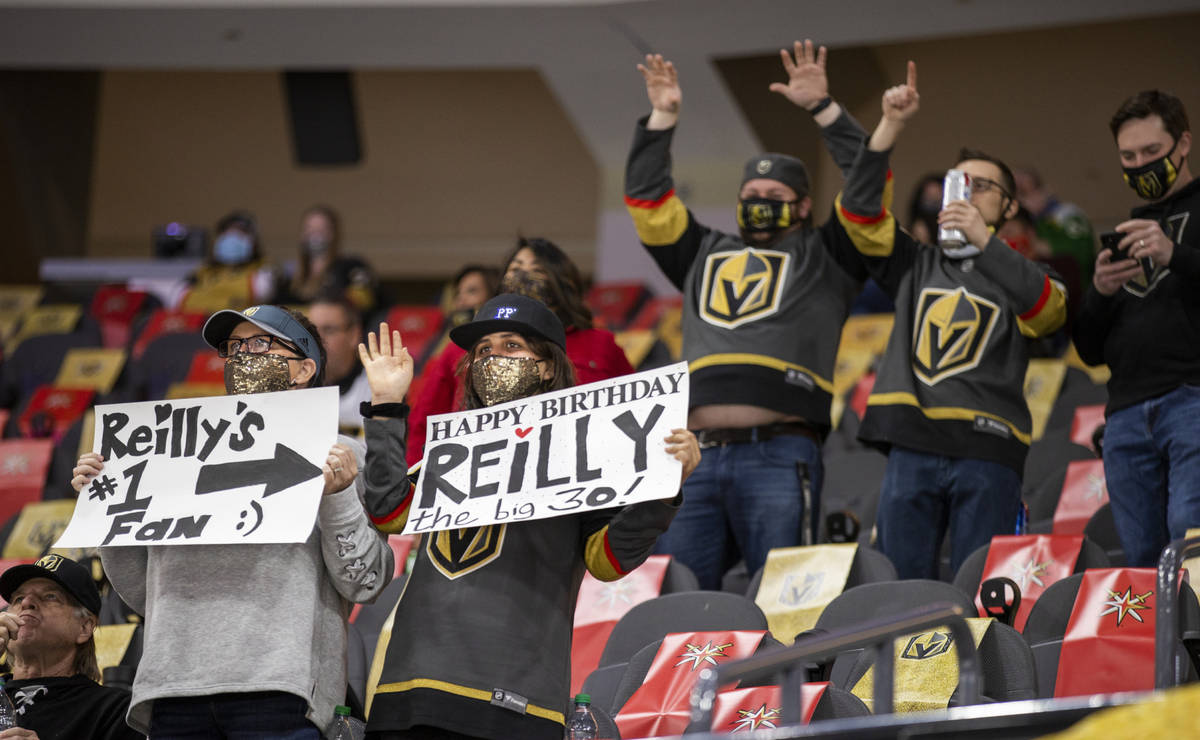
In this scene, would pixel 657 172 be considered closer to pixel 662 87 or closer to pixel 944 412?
pixel 662 87

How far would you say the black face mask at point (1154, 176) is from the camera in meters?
4.02

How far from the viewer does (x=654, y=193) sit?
4652mm

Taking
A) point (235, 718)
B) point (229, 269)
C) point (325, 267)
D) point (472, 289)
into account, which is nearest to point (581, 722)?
point (235, 718)

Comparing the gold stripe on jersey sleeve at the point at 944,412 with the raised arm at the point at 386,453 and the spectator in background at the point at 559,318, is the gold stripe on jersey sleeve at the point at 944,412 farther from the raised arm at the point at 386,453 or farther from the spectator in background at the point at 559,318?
the raised arm at the point at 386,453

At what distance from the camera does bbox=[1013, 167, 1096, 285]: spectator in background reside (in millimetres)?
7496

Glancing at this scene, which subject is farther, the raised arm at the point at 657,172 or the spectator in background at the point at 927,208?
the spectator in background at the point at 927,208

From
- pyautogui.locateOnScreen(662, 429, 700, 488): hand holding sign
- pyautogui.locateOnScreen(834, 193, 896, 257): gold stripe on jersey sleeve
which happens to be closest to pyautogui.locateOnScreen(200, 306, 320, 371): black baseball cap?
pyautogui.locateOnScreen(662, 429, 700, 488): hand holding sign

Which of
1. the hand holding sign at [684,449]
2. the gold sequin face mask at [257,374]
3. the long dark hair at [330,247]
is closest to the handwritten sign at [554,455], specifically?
the hand holding sign at [684,449]

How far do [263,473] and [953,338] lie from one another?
87.0 inches

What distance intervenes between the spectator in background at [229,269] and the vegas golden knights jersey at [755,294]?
170 inches

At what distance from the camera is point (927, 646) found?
3643 mm

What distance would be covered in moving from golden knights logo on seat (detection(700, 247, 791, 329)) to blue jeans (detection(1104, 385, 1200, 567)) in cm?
109

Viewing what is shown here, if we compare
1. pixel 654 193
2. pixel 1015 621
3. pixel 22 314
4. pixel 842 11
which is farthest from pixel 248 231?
pixel 1015 621

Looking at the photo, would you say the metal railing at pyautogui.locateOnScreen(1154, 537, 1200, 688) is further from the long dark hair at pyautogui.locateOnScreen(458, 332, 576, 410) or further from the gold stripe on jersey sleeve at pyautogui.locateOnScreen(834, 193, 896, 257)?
the gold stripe on jersey sleeve at pyautogui.locateOnScreen(834, 193, 896, 257)
